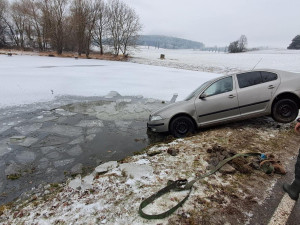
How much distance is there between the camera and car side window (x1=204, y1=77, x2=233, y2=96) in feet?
16.9

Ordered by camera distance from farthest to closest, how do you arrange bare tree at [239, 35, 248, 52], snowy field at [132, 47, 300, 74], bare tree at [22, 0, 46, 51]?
bare tree at [239, 35, 248, 52], bare tree at [22, 0, 46, 51], snowy field at [132, 47, 300, 74]

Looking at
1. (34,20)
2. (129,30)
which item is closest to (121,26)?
(129,30)

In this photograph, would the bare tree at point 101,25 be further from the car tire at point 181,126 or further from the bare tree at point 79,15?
the car tire at point 181,126

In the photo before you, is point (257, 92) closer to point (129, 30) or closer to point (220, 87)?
point (220, 87)

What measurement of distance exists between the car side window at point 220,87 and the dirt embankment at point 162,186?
1478 millimetres

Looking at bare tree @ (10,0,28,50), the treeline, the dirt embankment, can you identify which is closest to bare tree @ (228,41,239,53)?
the treeline

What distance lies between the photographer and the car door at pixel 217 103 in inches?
199

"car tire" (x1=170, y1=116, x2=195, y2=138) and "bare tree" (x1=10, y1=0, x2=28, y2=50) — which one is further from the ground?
"bare tree" (x1=10, y1=0, x2=28, y2=50)

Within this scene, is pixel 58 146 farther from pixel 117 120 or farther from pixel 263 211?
pixel 263 211

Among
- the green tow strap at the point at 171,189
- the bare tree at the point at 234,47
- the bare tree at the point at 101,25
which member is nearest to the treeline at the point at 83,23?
the bare tree at the point at 101,25

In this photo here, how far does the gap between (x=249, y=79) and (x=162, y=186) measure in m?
3.85

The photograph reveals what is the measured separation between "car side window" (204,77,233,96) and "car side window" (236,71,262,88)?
27cm

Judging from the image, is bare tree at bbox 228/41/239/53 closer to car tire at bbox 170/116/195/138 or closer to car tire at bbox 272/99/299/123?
car tire at bbox 272/99/299/123

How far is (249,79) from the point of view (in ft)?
17.0
